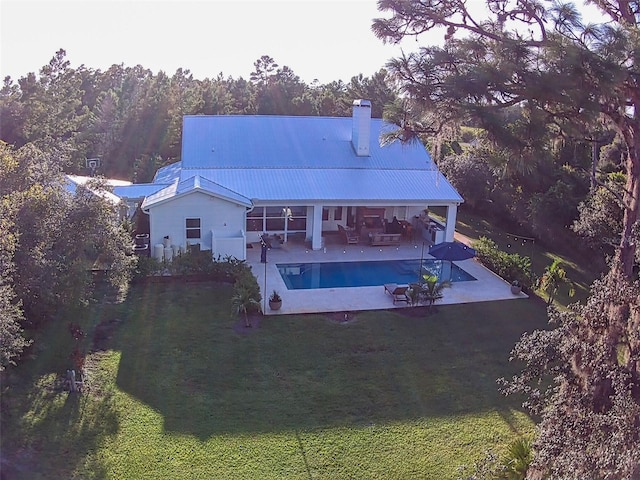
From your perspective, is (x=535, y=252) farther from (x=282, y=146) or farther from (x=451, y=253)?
(x=282, y=146)

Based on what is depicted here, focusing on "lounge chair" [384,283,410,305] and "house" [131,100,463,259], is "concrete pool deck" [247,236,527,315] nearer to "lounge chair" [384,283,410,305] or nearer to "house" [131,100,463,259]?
"lounge chair" [384,283,410,305]

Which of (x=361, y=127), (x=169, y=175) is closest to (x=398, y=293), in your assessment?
(x=361, y=127)

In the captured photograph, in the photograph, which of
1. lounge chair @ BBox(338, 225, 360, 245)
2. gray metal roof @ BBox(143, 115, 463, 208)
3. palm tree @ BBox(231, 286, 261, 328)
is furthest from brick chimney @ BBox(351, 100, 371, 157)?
palm tree @ BBox(231, 286, 261, 328)

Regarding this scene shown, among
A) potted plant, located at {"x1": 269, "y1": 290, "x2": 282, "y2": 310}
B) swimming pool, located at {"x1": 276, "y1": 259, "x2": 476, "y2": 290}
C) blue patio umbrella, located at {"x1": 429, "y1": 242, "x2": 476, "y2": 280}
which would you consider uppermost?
blue patio umbrella, located at {"x1": 429, "y1": 242, "x2": 476, "y2": 280}

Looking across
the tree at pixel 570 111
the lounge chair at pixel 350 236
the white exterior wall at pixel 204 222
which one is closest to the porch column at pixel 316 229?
the lounge chair at pixel 350 236

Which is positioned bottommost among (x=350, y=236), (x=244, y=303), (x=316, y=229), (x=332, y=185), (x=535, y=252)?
(x=535, y=252)
